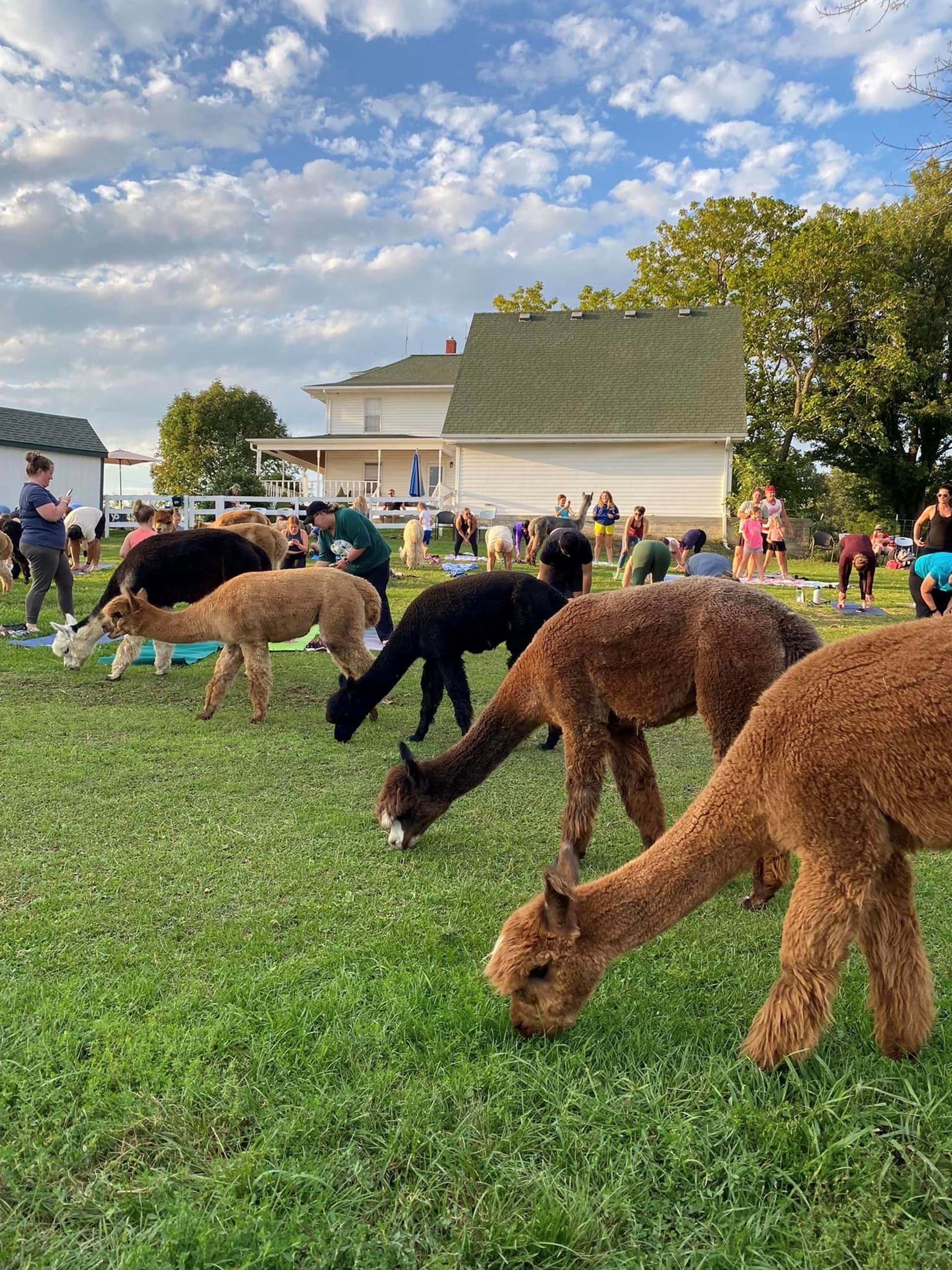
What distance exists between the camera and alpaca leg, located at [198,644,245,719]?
7422mm

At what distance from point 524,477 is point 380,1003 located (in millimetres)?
27273

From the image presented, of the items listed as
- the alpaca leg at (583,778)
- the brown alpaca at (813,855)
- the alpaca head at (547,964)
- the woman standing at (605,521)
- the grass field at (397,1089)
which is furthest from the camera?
the woman standing at (605,521)

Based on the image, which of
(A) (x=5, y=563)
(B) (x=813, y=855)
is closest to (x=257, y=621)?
(B) (x=813, y=855)

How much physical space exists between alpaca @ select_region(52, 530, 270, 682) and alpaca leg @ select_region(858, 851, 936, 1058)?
294 inches

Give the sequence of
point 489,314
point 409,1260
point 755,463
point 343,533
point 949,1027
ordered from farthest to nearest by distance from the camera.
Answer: point 489,314, point 755,463, point 343,533, point 949,1027, point 409,1260

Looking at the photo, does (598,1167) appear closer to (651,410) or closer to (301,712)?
(301,712)

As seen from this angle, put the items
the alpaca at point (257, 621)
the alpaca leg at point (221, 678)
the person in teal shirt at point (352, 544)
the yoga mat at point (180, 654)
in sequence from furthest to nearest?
the yoga mat at point (180, 654) → the person in teal shirt at point (352, 544) → the alpaca leg at point (221, 678) → the alpaca at point (257, 621)

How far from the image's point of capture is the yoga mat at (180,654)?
9883 mm

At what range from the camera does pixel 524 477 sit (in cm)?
2912

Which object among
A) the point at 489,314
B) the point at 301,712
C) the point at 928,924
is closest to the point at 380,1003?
the point at 928,924

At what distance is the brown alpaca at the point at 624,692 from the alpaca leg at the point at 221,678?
349 centimetres

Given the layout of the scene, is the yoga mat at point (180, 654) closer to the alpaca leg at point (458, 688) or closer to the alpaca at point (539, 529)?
the alpaca leg at point (458, 688)

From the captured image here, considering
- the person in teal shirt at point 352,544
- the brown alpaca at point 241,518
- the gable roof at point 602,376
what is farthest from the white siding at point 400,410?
the person in teal shirt at point 352,544

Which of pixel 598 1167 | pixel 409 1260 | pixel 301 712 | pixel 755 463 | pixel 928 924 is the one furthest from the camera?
pixel 755 463
